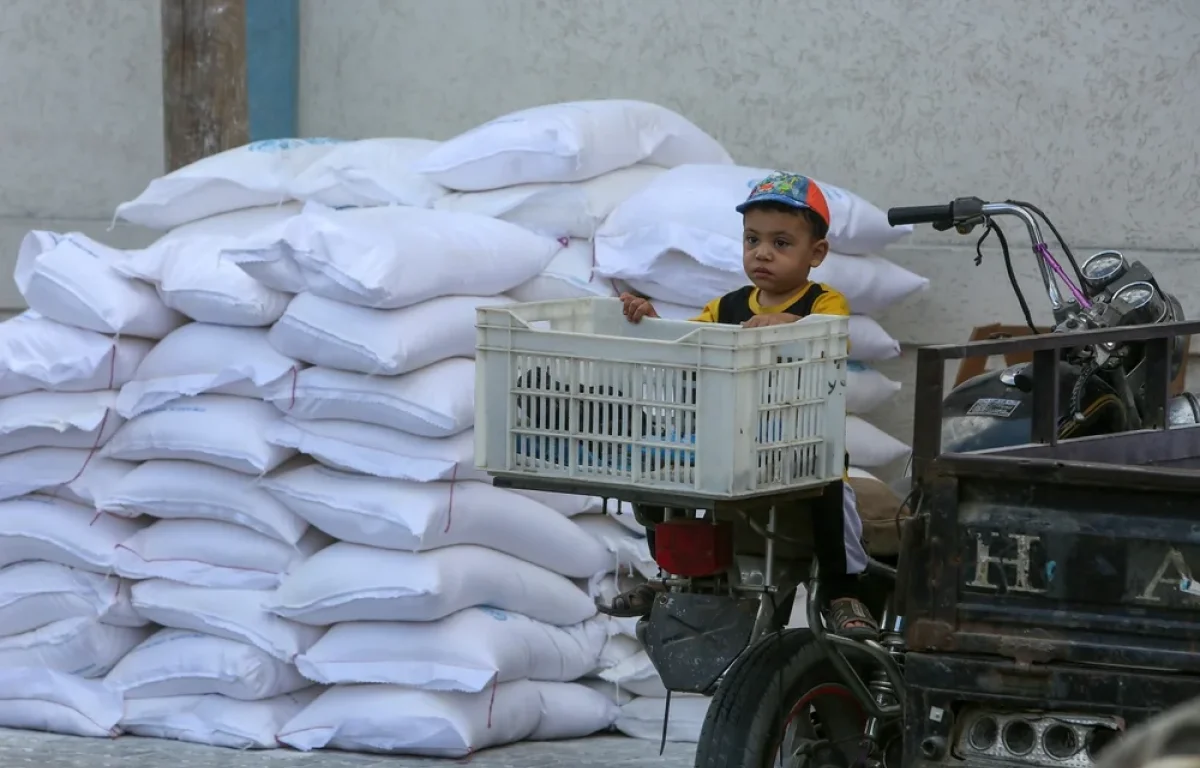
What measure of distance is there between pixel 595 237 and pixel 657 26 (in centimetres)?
146

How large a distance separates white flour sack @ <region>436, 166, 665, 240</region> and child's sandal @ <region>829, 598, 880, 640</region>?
2030 millimetres

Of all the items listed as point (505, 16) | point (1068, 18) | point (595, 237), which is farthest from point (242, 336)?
point (1068, 18)

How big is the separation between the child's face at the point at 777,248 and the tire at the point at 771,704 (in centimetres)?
74

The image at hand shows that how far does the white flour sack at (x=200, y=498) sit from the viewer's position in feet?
15.4

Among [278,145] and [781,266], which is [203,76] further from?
[781,266]

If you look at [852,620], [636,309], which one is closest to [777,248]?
[636,309]

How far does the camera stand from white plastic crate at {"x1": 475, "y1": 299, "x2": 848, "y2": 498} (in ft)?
9.93

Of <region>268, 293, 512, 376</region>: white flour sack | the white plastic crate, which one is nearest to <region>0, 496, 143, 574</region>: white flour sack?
<region>268, 293, 512, 376</region>: white flour sack

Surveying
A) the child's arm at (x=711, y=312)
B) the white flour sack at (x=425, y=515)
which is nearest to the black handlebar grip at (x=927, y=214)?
the child's arm at (x=711, y=312)

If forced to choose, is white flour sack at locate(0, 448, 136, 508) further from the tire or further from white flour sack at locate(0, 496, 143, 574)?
the tire

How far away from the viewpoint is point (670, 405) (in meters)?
3.09

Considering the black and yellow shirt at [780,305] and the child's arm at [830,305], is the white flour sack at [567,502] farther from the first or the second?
the child's arm at [830,305]

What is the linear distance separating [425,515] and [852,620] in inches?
59.4

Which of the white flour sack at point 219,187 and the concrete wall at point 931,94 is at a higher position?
the concrete wall at point 931,94
